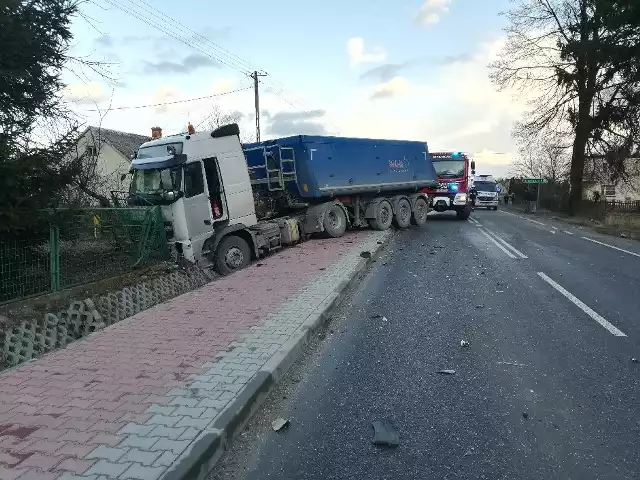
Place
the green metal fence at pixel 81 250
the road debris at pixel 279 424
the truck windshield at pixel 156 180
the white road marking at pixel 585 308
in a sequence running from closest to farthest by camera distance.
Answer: the road debris at pixel 279 424, the white road marking at pixel 585 308, the green metal fence at pixel 81 250, the truck windshield at pixel 156 180

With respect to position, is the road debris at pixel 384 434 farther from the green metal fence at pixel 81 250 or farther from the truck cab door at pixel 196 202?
the truck cab door at pixel 196 202

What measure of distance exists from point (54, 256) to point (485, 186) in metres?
38.5

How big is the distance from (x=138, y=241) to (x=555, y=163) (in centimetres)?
4285

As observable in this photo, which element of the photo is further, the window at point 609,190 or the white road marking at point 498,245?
the window at point 609,190

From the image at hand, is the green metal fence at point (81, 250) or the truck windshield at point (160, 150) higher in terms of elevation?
the truck windshield at point (160, 150)

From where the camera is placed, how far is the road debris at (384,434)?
3632 millimetres

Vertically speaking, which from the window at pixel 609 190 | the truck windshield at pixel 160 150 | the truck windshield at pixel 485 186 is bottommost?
the window at pixel 609 190

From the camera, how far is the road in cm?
337

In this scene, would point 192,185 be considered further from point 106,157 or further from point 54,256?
point 106,157

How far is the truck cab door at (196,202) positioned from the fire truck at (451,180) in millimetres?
14726

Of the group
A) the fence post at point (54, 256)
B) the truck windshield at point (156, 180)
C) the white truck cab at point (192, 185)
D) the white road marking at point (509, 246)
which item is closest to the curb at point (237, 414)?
the fence post at point (54, 256)

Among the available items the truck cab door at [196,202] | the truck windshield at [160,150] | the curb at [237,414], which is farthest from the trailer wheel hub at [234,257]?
the curb at [237,414]

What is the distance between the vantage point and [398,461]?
3.39 m

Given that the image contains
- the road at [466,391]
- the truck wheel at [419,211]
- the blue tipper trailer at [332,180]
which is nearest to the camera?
the road at [466,391]
